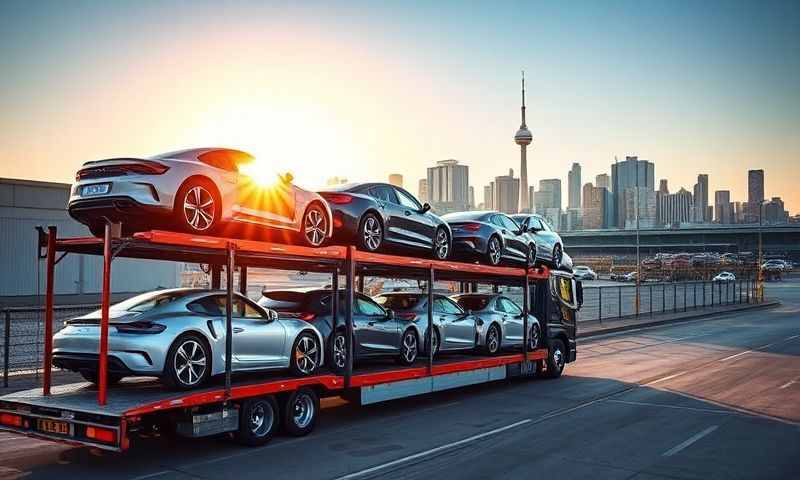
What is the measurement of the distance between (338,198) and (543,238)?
27.2 ft

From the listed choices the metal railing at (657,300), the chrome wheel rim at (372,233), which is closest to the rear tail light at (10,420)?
the chrome wheel rim at (372,233)

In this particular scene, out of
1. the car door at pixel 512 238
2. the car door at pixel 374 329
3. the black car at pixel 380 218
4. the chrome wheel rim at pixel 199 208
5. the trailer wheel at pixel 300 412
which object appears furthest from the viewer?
the car door at pixel 512 238

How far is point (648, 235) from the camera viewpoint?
150m

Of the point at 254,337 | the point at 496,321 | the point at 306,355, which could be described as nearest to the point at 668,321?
the point at 496,321

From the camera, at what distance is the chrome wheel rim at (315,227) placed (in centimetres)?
→ 1083

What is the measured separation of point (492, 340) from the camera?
14945mm

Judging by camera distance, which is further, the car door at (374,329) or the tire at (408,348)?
the tire at (408,348)

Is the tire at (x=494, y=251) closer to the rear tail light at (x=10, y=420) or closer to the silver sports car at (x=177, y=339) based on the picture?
the silver sports car at (x=177, y=339)

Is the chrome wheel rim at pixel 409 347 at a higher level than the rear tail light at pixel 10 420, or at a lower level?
higher

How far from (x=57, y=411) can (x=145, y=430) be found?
0.98 m

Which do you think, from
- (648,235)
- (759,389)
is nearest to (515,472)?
(759,389)

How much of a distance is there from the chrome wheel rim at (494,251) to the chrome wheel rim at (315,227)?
5.36m

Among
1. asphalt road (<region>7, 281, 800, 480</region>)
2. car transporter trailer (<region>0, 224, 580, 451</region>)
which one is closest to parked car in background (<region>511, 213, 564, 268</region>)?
asphalt road (<region>7, 281, 800, 480</region>)

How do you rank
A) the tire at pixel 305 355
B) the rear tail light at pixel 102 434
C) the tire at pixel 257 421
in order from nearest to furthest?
the rear tail light at pixel 102 434 < the tire at pixel 257 421 < the tire at pixel 305 355
